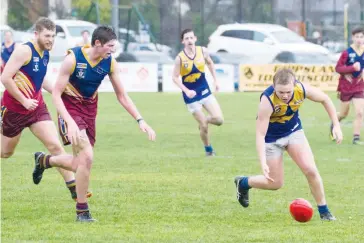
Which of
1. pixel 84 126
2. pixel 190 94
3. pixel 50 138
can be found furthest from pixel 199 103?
pixel 84 126

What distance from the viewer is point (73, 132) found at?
9609mm

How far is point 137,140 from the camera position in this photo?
19094 millimetres

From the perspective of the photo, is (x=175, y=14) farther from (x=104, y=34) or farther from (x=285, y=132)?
(x=104, y=34)

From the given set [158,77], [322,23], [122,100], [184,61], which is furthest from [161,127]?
[322,23]

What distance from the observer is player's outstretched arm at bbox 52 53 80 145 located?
964cm

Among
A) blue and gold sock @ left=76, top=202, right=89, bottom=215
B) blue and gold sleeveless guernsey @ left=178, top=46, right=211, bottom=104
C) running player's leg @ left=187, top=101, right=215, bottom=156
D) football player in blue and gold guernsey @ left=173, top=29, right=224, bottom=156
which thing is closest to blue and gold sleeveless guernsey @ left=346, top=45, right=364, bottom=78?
football player in blue and gold guernsey @ left=173, top=29, right=224, bottom=156

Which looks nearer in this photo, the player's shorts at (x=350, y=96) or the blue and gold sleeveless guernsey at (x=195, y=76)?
the blue and gold sleeveless guernsey at (x=195, y=76)

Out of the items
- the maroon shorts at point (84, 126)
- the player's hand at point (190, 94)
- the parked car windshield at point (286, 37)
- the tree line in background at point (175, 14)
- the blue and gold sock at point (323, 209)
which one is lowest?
the parked car windshield at point (286, 37)

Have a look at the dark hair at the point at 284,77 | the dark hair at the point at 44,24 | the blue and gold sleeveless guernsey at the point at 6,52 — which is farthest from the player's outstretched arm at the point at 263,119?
the blue and gold sleeveless guernsey at the point at 6,52

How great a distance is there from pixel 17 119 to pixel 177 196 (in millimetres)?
1920

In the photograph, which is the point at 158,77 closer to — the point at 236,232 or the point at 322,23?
the point at 322,23

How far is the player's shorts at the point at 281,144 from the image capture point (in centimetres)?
1009

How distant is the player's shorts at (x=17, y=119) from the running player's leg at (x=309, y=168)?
2.80 metres

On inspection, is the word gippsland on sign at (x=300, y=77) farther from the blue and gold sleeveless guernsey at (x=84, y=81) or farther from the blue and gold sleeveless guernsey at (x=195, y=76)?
the blue and gold sleeveless guernsey at (x=84, y=81)
